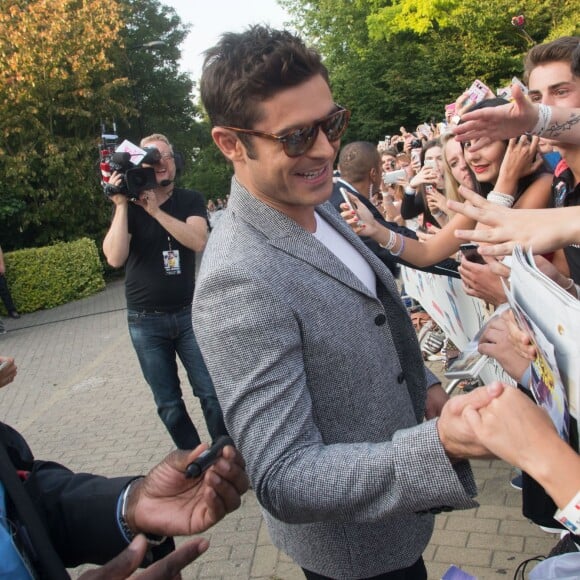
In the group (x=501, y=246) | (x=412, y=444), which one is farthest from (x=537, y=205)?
(x=412, y=444)

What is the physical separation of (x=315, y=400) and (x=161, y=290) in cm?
266

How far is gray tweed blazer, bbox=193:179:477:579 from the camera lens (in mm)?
1383

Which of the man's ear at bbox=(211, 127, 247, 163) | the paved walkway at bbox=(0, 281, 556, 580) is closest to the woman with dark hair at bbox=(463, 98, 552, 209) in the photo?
the man's ear at bbox=(211, 127, 247, 163)

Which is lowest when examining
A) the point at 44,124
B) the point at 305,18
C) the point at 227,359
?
the point at 227,359

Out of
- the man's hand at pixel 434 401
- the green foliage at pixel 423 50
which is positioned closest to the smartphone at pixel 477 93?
Result: the man's hand at pixel 434 401

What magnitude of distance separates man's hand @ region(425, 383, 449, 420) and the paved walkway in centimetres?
131

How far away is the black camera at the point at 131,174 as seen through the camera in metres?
4.11

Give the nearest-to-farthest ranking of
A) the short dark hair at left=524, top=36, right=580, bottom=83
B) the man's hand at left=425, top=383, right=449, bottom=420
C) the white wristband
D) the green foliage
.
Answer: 1. the white wristband
2. the man's hand at left=425, top=383, right=449, bottom=420
3. the short dark hair at left=524, top=36, right=580, bottom=83
4. the green foliage

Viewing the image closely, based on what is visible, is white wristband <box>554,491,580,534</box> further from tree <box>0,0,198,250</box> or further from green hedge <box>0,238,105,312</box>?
tree <box>0,0,198,250</box>

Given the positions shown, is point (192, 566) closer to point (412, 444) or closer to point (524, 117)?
point (412, 444)

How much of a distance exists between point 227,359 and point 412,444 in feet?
1.56

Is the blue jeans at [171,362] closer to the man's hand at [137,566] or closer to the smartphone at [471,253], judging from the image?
the smartphone at [471,253]

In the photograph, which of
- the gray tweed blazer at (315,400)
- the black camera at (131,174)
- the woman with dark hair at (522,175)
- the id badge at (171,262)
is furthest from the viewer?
the id badge at (171,262)

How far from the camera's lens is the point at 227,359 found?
4.96 feet
